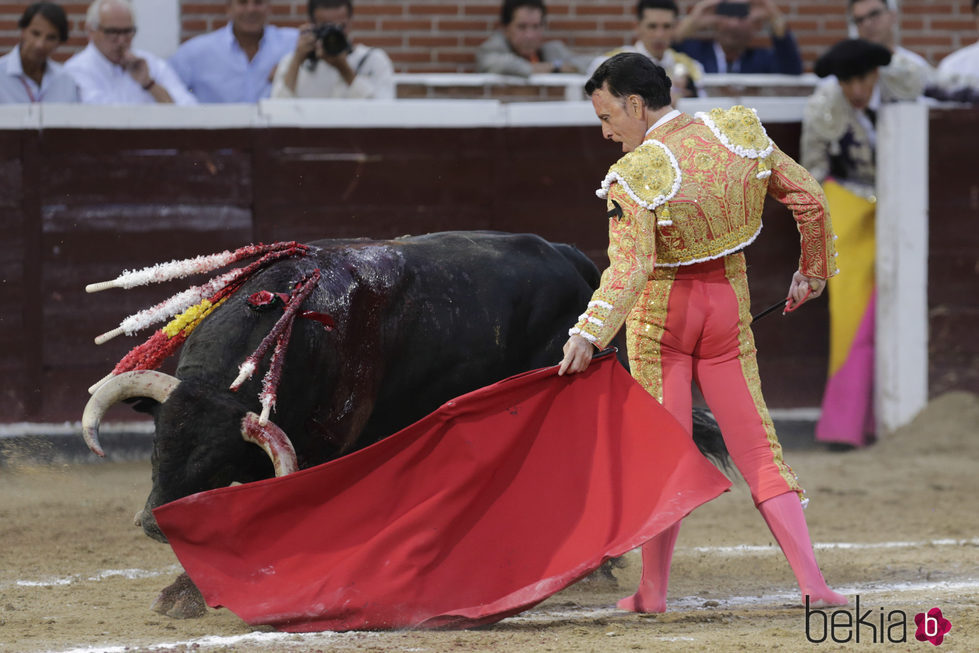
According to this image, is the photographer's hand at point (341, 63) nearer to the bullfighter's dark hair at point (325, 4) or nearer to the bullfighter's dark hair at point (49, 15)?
the bullfighter's dark hair at point (325, 4)

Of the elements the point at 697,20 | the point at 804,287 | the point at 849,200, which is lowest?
the point at 849,200

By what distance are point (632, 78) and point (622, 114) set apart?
0.09 m

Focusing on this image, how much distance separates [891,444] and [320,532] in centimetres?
408

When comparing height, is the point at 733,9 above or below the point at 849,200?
above

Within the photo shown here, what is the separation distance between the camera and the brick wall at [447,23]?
7.06 meters

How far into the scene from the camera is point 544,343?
154 inches

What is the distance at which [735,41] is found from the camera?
7.16m

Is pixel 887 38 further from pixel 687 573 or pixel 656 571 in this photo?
pixel 656 571

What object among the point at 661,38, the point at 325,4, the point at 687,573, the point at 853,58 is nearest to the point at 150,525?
the point at 687,573

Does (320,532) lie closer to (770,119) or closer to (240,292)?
(240,292)

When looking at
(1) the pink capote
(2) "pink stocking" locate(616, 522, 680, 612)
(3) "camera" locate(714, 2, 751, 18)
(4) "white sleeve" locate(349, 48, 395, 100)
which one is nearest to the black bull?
(1) the pink capote

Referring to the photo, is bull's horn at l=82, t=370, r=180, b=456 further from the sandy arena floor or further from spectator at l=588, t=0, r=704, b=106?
spectator at l=588, t=0, r=704, b=106

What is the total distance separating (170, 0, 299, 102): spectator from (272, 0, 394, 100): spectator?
8.5 inches

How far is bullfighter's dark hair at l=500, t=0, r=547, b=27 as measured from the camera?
6.89m
